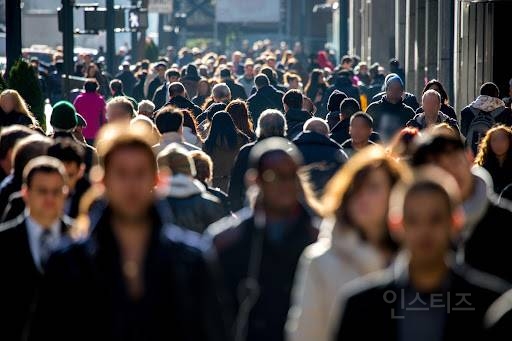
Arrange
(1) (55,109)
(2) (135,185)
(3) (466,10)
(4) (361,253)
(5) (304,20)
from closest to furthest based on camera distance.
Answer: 1. (2) (135,185)
2. (4) (361,253)
3. (1) (55,109)
4. (3) (466,10)
5. (5) (304,20)

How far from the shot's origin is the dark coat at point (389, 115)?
18812 millimetres

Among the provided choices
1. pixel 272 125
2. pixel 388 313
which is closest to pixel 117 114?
pixel 272 125

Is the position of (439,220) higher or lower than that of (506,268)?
higher

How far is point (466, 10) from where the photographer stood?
2800 cm

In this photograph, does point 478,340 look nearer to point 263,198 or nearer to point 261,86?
point 263,198

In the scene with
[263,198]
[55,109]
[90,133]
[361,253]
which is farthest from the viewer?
[90,133]

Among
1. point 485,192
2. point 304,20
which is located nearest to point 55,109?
point 485,192

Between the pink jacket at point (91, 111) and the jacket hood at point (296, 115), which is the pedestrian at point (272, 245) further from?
the pink jacket at point (91, 111)

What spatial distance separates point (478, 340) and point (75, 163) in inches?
182

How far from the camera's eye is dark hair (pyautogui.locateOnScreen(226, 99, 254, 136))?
17.1m

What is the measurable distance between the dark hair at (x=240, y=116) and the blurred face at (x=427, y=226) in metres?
11.6

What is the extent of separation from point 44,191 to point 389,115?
1160cm

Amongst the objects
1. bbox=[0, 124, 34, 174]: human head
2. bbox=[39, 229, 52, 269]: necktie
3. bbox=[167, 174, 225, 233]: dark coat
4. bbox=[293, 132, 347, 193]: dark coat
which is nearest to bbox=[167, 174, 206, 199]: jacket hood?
bbox=[167, 174, 225, 233]: dark coat

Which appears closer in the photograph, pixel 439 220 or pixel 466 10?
pixel 439 220
